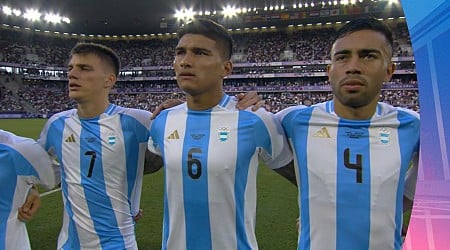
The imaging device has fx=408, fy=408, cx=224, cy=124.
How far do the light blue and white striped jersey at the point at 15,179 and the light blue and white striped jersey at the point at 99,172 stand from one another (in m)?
0.20

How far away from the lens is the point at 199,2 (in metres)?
35.8

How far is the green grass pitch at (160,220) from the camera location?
5.22 metres

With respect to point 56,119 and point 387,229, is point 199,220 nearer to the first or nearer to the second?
point 387,229

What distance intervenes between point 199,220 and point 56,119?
4.27 ft

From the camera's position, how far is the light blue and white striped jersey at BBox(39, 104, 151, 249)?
2.49 metres

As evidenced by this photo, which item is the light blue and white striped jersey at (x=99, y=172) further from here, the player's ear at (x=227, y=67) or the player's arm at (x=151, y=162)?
the player's ear at (x=227, y=67)

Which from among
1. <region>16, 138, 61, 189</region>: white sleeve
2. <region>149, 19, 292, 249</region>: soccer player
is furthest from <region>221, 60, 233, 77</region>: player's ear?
<region>16, 138, 61, 189</region>: white sleeve

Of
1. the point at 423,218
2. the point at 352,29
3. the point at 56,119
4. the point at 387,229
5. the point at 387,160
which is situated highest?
the point at 352,29

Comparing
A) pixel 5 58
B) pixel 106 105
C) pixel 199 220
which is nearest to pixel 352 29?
pixel 199 220

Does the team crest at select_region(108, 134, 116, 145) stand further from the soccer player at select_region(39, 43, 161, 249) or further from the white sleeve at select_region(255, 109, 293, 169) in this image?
the white sleeve at select_region(255, 109, 293, 169)

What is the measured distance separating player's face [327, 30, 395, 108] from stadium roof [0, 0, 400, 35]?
3500cm

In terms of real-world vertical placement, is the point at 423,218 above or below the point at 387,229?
above

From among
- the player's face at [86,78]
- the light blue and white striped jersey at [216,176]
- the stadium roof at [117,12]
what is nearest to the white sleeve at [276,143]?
the light blue and white striped jersey at [216,176]

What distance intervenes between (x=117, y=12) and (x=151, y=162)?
1488 inches
